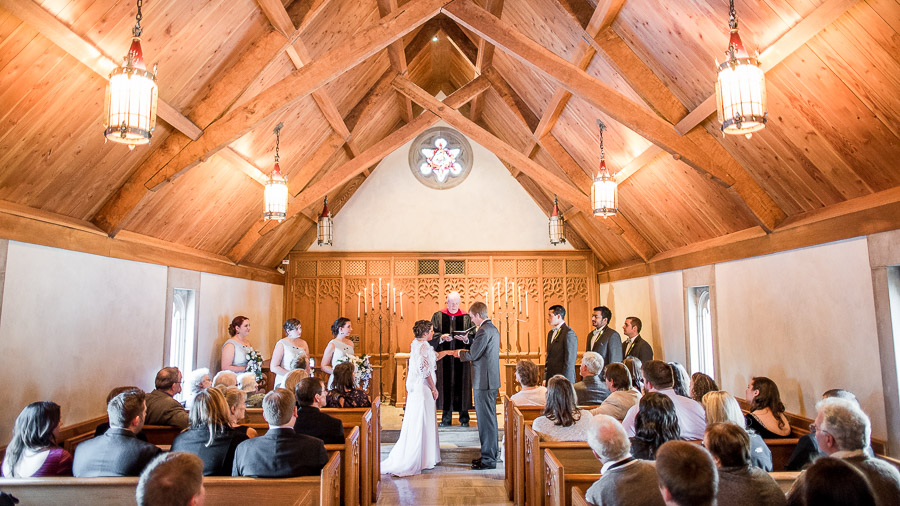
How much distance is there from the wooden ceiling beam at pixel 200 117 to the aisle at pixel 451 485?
10.4 ft

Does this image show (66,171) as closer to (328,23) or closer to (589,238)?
(328,23)

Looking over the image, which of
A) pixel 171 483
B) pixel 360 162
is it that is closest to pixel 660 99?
pixel 360 162

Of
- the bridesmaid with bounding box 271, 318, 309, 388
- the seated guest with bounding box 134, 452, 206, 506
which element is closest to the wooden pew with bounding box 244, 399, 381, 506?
the bridesmaid with bounding box 271, 318, 309, 388

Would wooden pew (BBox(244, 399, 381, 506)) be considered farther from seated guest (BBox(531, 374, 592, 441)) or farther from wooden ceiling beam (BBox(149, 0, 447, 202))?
wooden ceiling beam (BBox(149, 0, 447, 202))

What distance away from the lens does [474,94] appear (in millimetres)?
7453

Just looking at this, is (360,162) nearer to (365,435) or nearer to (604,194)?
(604,194)

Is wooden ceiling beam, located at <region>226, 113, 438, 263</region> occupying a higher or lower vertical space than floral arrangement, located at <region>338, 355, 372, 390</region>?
higher

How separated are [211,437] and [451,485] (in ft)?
8.31

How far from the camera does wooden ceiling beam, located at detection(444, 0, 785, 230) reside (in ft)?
14.9

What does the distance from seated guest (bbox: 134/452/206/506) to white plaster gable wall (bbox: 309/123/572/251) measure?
7968 millimetres

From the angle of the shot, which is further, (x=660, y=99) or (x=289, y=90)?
(x=660, y=99)

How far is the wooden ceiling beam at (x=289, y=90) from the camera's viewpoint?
4547 millimetres

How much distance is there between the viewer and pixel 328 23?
210 inches

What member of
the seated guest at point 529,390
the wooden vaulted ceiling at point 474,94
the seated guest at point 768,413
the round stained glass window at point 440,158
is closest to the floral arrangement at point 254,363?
the wooden vaulted ceiling at point 474,94
